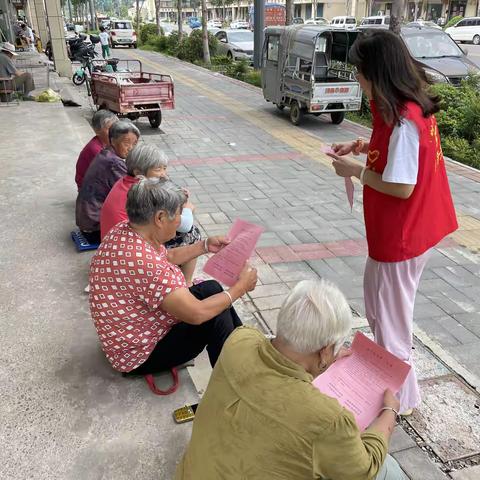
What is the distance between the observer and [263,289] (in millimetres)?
3791

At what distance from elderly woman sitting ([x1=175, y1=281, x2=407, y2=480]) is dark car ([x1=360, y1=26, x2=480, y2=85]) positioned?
10.4m

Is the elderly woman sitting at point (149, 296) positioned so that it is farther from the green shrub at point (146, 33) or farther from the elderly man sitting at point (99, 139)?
the green shrub at point (146, 33)

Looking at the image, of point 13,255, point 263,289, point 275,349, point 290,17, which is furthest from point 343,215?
point 290,17

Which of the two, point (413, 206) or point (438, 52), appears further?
point (438, 52)

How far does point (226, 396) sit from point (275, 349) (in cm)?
19

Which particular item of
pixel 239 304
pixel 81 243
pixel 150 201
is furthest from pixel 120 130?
pixel 150 201

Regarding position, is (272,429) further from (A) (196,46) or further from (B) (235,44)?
(A) (196,46)

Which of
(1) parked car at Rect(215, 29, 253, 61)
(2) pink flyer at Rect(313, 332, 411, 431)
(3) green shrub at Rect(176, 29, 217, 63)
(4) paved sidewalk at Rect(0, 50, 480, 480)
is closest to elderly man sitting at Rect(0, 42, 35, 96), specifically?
(4) paved sidewalk at Rect(0, 50, 480, 480)

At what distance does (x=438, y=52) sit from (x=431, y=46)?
0.22m

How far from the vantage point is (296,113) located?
31.8ft

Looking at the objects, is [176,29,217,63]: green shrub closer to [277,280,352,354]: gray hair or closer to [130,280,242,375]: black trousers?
[130,280,242,375]: black trousers

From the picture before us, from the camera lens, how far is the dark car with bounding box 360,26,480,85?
10484 mm

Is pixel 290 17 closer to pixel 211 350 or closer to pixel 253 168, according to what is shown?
pixel 253 168

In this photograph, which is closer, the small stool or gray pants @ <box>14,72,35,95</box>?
the small stool
